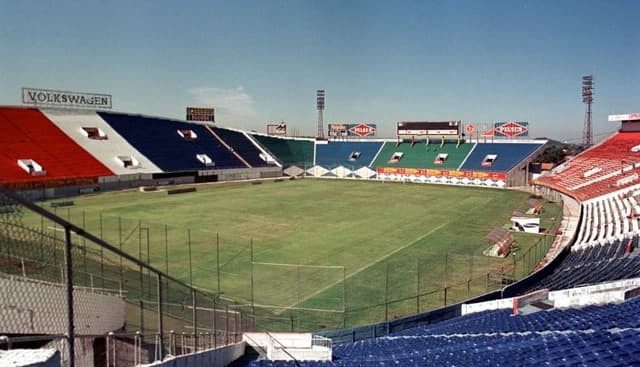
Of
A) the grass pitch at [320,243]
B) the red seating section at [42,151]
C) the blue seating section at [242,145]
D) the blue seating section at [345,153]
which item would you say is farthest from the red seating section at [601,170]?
the red seating section at [42,151]

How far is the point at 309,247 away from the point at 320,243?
1.17 meters

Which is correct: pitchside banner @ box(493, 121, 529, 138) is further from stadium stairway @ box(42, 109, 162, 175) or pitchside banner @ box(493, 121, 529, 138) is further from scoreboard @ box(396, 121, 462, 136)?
stadium stairway @ box(42, 109, 162, 175)

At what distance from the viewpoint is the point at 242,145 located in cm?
7312

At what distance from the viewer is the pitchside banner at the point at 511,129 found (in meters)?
65.0

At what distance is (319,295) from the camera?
56.7 ft

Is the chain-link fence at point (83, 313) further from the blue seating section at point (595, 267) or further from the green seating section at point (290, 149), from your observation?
the green seating section at point (290, 149)

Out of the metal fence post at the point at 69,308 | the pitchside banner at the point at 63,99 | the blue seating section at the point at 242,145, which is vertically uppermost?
the pitchside banner at the point at 63,99

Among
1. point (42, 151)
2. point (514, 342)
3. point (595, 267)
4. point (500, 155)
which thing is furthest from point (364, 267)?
point (500, 155)

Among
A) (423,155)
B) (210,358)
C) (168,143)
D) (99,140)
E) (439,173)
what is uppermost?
(99,140)

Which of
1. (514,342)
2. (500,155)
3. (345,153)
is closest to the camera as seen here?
(514,342)

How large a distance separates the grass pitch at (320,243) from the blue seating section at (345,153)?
2379 cm

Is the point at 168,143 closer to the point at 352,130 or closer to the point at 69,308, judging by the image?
the point at 352,130

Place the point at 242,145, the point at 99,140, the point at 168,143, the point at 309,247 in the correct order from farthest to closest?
the point at 242,145
the point at 168,143
the point at 99,140
the point at 309,247

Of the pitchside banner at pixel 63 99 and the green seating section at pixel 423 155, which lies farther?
the green seating section at pixel 423 155
